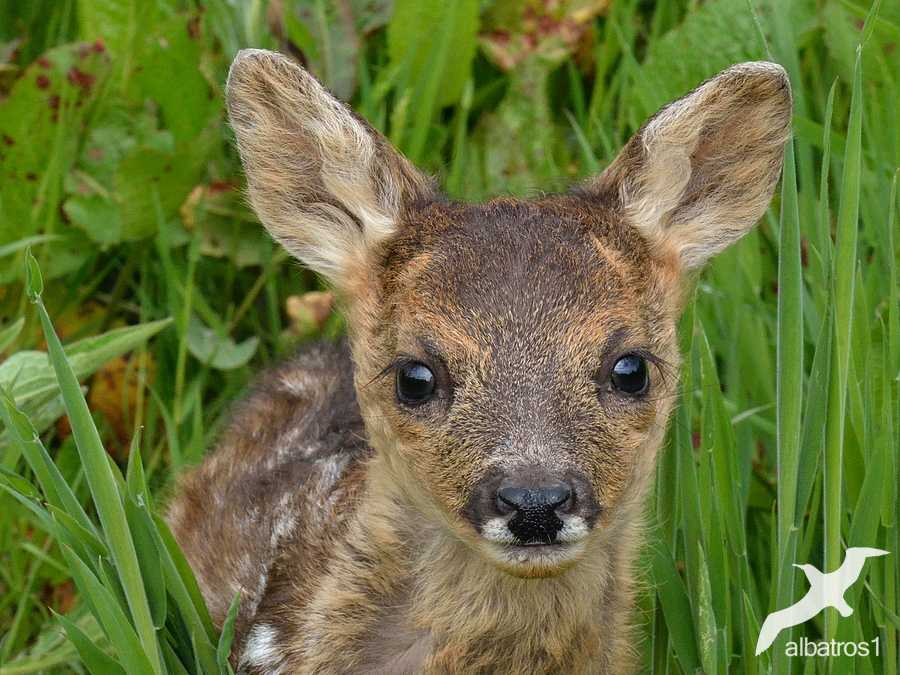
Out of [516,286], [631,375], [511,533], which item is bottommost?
[511,533]

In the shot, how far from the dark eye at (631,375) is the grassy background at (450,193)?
252 mm

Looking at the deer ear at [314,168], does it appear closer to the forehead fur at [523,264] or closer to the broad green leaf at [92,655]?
the forehead fur at [523,264]

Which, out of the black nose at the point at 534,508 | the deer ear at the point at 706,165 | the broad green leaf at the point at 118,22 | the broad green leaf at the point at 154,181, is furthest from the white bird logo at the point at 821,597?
the broad green leaf at the point at 118,22

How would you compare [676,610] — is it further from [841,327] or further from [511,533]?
[841,327]

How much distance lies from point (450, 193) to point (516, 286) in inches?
68.6

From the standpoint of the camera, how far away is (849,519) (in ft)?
13.3

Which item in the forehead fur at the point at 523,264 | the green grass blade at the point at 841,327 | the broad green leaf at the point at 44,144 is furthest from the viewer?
the broad green leaf at the point at 44,144

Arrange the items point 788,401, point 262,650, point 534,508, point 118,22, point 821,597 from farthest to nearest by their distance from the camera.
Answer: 1. point 118,22
2. point 262,650
3. point 821,597
4. point 788,401
5. point 534,508

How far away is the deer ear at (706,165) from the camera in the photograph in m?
3.77

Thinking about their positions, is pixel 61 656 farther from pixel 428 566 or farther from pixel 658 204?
pixel 658 204

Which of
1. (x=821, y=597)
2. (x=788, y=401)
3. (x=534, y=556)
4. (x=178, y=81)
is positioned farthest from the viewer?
→ (x=178, y=81)

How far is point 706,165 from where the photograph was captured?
→ 13.3 feet

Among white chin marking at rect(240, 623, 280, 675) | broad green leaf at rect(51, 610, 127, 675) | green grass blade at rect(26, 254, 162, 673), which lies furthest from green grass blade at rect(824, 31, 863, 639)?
broad green leaf at rect(51, 610, 127, 675)

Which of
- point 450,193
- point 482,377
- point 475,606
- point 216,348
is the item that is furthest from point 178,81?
point 475,606
